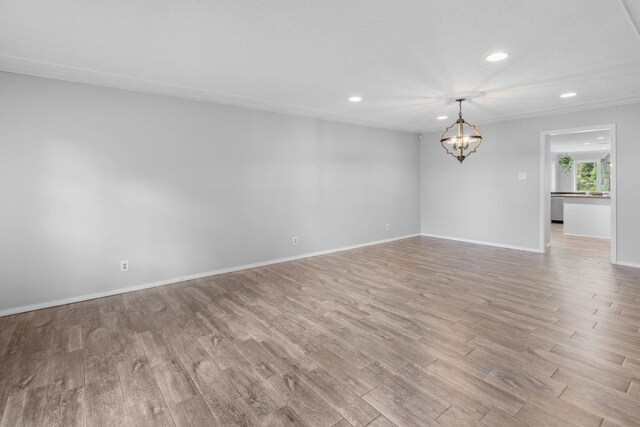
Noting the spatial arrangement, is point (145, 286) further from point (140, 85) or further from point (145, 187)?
point (140, 85)

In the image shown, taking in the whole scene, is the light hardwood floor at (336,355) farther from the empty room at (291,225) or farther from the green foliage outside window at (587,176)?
the green foliage outside window at (587,176)

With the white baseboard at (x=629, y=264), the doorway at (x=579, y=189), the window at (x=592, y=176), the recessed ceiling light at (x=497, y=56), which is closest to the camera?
the recessed ceiling light at (x=497, y=56)

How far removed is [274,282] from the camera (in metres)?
4.23

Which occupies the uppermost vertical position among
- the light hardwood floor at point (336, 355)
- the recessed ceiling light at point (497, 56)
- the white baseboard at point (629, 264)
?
the recessed ceiling light at point (497, 56)

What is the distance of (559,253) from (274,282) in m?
5.11

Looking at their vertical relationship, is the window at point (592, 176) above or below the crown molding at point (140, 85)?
below

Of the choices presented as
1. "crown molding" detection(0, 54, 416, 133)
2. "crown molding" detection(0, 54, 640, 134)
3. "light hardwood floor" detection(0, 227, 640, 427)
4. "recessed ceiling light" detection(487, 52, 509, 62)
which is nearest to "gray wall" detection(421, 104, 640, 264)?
"crown molding" detection(0, 54, 640, 134)

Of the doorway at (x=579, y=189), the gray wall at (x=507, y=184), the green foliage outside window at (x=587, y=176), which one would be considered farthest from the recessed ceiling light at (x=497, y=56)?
the green foliage outside window at (x=587, y=176)

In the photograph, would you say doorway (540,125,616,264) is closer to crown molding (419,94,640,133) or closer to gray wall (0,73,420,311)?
crown molding (419,94,640,133)

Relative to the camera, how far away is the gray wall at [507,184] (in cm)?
477

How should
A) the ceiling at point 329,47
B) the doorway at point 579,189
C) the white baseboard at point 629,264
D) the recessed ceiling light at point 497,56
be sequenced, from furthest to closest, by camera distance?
the doorway at point 579,189
the white baseboard at point 629,264
the recessed ceiling light at point 497,56
the ceiling at point 329,47

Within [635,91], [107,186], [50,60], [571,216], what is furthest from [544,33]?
[571,216]

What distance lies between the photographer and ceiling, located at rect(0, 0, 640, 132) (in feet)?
7.04

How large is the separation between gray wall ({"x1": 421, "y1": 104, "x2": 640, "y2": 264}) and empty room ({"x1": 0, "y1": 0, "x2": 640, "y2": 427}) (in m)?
0.04
